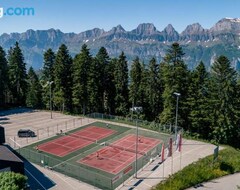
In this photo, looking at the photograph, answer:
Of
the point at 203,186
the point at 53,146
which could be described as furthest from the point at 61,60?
the point at 203,186

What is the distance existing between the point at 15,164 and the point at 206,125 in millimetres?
33829

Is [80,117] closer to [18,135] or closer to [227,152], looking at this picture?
[18,135]

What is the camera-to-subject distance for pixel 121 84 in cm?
6356

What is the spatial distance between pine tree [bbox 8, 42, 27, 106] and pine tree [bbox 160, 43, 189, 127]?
A: 121 feet

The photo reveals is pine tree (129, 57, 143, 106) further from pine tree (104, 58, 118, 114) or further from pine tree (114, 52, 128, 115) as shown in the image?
pine tree (104, 58, 118, 114)

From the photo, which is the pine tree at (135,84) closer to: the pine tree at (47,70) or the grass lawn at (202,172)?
the pine tree at (47,70)

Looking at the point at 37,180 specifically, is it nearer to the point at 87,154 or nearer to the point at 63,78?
the point at 87,154

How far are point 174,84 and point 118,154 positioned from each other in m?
17.4

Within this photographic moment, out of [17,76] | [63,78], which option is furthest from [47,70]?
[17,76]

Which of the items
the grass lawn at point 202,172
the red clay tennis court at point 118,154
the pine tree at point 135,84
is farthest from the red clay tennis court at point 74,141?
the grass lawn at point 202,172

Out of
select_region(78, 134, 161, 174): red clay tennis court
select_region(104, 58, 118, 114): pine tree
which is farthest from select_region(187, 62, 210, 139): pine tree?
select_region(104, 58, 118, 114): pine tree

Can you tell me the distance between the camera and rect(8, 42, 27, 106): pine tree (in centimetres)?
A: 7356

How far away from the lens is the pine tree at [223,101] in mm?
49688

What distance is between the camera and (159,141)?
47.3 meters
